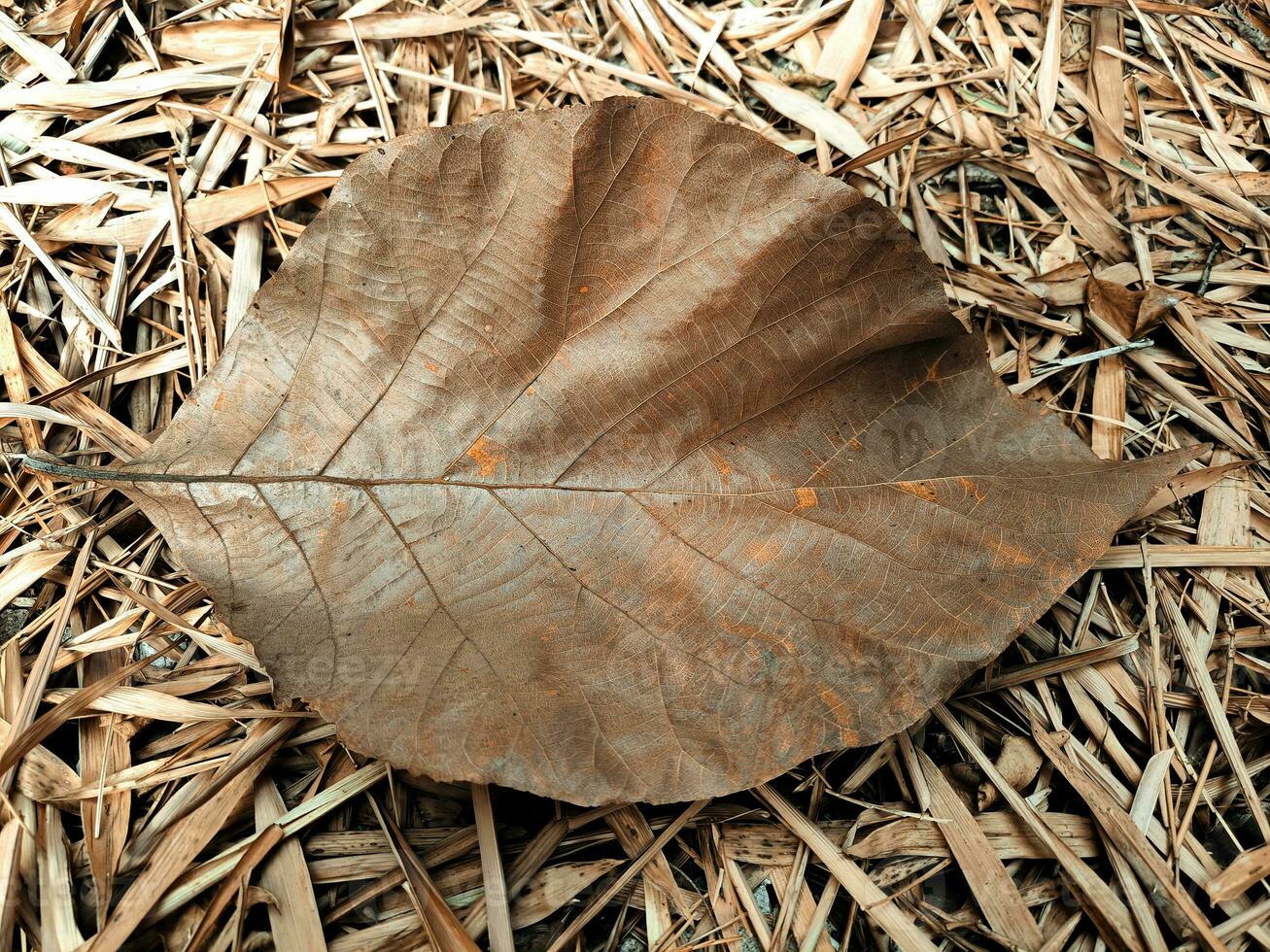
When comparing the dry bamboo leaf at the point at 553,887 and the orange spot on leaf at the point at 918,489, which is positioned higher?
the orange spot on leaf at the point at 918,489

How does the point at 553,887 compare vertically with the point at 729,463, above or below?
below

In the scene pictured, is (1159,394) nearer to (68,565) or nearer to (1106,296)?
(1106,296)

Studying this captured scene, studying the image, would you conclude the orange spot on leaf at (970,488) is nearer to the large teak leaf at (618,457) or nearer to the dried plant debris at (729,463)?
the large teak leaf at (618,457)

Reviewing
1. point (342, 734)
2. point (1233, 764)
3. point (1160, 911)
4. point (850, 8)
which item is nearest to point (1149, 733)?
point (1233, 764)

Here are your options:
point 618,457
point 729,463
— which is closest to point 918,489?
point 729,463

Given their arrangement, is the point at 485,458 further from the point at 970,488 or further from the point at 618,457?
the point at 970,488

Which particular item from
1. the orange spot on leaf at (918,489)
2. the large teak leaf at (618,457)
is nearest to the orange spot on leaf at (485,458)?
the large teak leaf at (618,457)
